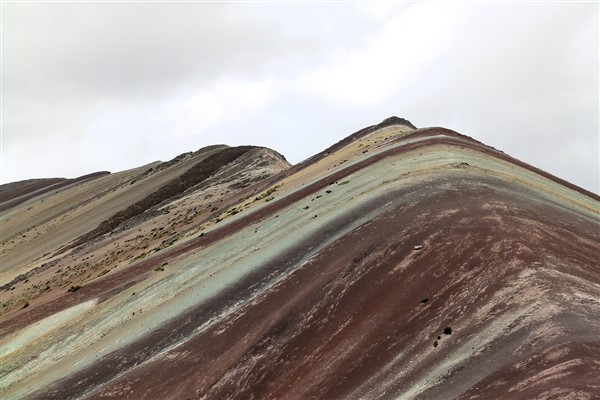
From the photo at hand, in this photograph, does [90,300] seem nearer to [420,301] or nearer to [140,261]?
[140,261]

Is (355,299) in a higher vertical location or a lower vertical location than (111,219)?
lower

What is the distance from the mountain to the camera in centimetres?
2284

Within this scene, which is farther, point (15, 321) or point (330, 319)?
point (15, 321)

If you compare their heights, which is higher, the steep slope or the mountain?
the steep slope

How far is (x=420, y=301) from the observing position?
27.2 m

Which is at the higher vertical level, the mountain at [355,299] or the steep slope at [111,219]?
the steep slope at [111,219]

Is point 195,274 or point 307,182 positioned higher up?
point 307,182

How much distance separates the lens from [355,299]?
98.3 feet

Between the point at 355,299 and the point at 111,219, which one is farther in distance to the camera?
the point at 111,219

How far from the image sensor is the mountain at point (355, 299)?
22.8 m

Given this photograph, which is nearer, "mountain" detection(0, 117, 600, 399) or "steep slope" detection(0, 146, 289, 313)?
"mountain" detection(0, 117, 600, 399)

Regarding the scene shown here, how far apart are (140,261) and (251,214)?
9858mm

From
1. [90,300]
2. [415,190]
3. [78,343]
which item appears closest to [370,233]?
[415,190]

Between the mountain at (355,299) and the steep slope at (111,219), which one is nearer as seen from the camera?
the mountain at (355,299)
